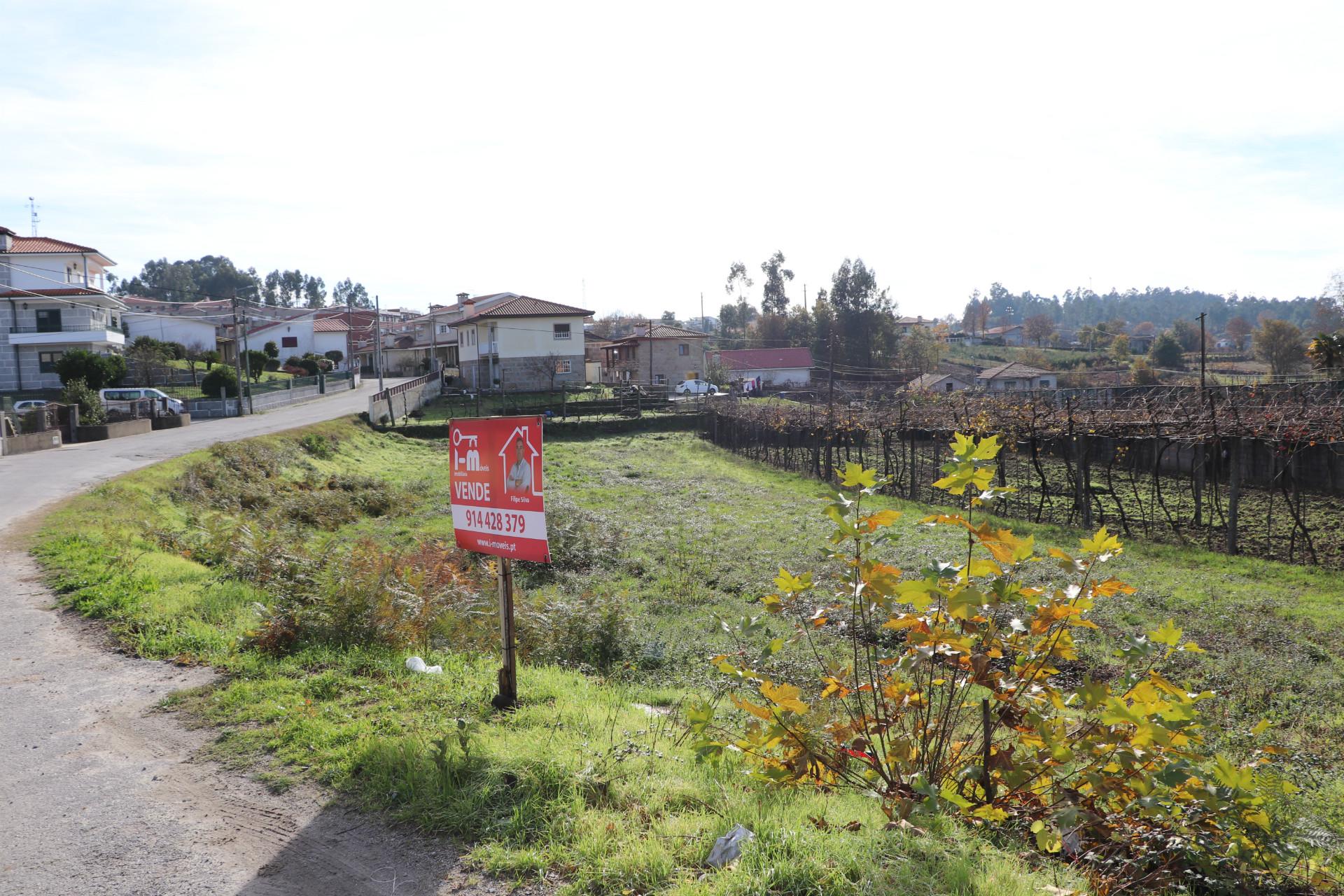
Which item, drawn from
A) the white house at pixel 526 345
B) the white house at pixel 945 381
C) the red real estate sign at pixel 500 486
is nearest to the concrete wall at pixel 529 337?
the white house at pixel 526 345

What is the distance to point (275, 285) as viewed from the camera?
158 m

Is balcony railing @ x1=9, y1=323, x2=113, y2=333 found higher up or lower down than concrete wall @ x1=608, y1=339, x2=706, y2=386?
higher up

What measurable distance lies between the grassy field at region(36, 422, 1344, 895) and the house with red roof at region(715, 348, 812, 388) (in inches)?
2340

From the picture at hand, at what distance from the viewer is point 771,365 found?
257 feet

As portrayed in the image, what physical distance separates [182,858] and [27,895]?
0.57 metres

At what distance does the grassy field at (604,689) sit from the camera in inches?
142

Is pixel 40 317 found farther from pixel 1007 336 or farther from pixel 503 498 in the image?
pixel 1007 336

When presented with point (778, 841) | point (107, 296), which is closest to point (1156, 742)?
point (778, 841)

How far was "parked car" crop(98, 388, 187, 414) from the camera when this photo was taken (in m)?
34.0

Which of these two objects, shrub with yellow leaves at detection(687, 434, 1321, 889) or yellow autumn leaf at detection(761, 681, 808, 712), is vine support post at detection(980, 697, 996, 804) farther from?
yellow autumn leaf at detection(761, 681, 808, 712)

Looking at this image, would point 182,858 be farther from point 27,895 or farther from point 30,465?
point 30,465

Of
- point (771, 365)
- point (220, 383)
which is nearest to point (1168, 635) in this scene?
point (220, 383)

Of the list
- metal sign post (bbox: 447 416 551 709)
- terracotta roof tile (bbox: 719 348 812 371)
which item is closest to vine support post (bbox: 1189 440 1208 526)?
metal sign post (bbox: 447 416 551 709)

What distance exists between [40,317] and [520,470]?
54702 mm
